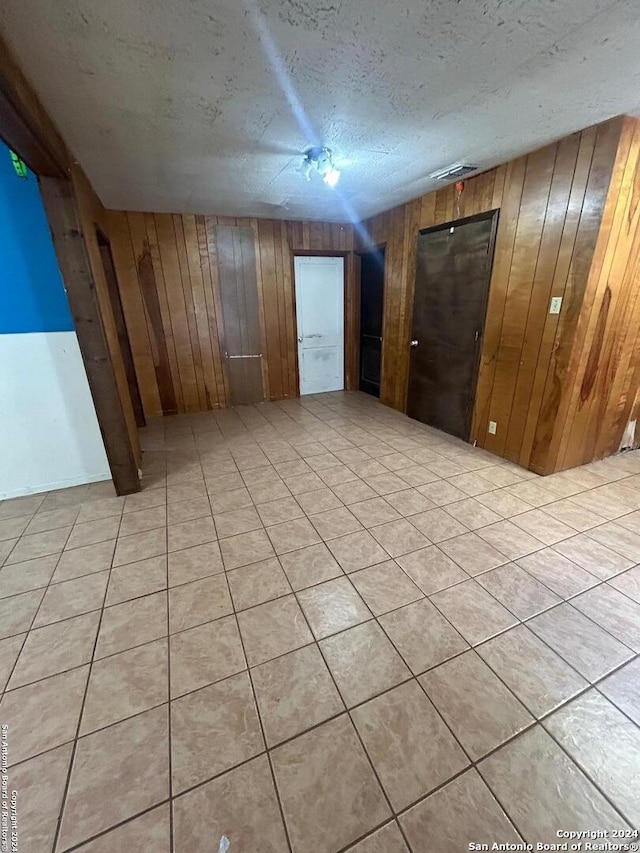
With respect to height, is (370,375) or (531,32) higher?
(531,32)

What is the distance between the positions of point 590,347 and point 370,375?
2.98 meters

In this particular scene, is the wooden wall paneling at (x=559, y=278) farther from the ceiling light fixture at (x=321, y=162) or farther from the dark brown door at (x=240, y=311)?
the dark brown door at (x=240, y=311)

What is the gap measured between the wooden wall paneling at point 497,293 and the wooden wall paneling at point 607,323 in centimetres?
63

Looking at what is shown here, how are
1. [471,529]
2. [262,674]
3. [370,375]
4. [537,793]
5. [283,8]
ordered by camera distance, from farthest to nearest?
1. [370,375]
2. [471,529]
3. [262,674]
4. [283,8]
5. [537,793]

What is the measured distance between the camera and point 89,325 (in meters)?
2.33

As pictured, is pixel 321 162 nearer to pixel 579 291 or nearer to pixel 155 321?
pixel 579 291

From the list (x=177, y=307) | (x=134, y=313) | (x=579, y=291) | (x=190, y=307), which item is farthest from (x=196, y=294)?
(x=579, y=291)

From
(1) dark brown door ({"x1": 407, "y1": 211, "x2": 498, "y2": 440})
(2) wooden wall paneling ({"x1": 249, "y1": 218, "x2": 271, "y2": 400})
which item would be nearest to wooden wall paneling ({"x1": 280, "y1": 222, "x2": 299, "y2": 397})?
(2) wooden wall paneling ({"x1": 249, "y1": 218, "x2": 271, "y2": 400})

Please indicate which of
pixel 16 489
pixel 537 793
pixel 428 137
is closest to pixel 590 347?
pixel 428 137

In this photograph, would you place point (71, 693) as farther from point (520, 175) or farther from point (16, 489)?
point (520, 175)

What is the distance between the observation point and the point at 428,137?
7.49ft

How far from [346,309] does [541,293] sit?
2.99 meters

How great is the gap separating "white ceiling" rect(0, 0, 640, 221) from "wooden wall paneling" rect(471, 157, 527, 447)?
0.83 ft

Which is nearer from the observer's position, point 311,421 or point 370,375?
point 311,421
